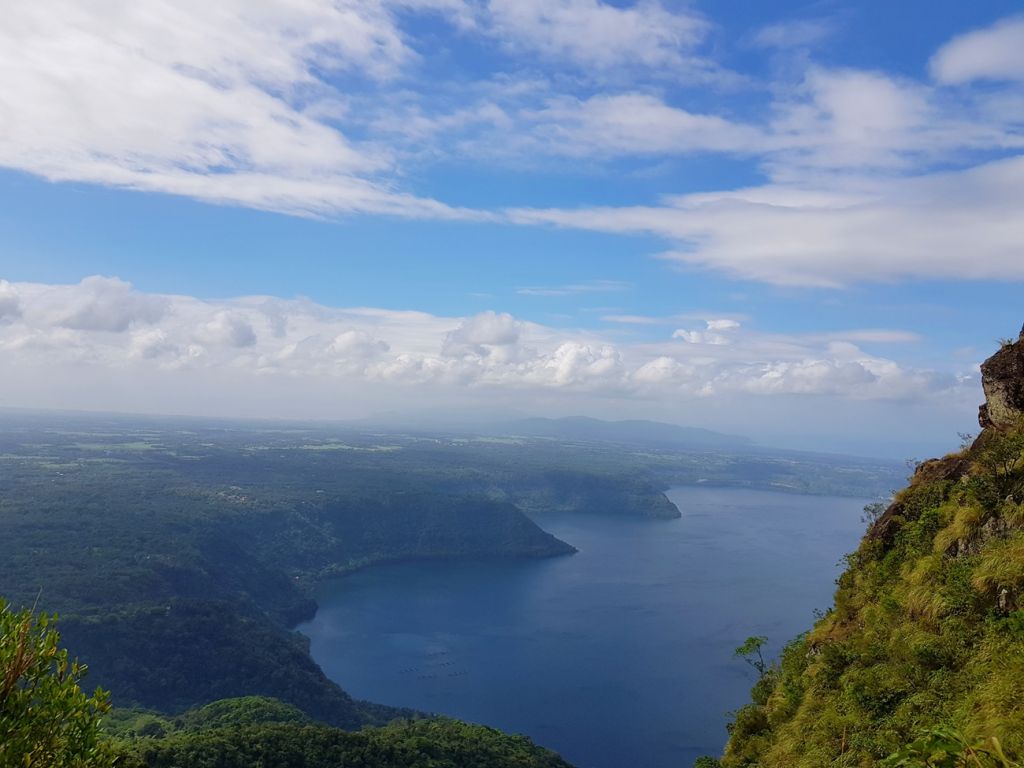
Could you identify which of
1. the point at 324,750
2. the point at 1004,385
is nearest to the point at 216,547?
the point at 324,750

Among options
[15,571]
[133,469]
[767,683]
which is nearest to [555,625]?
[15,571]

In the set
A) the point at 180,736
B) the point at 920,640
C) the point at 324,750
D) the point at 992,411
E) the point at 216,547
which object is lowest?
the point at 216,547

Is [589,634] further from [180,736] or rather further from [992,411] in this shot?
[992,411]

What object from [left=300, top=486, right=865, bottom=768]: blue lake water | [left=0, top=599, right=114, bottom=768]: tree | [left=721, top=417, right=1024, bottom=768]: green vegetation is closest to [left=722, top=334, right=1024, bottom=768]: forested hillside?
[left=721, top=417, right=1024, bottom=768]: green vegetation

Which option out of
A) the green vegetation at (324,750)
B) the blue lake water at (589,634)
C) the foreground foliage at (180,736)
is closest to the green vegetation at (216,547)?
the blue lake water at (589,634)

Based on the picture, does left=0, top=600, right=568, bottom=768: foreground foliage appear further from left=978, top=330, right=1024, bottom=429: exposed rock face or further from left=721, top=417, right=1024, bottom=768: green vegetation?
left=978, top=330, right=1024, bottom=429: exposed rock face

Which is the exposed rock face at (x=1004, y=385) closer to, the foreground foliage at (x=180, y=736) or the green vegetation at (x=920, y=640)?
the green vegetation at (x=920, y=640)
